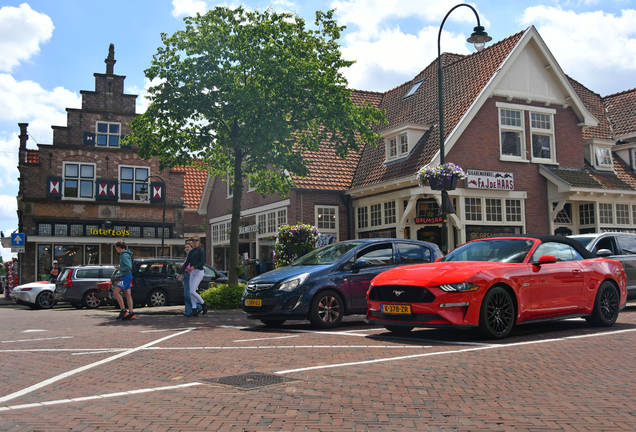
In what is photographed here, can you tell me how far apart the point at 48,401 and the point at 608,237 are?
12.8 meters

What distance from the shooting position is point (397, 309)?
903 centimetres

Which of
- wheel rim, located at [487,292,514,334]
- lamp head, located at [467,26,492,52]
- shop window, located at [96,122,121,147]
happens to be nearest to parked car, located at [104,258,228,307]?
lamp head, located at [467,26,492,52]

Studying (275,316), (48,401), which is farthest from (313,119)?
(48,401)

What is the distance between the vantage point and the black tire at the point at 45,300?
21.7m

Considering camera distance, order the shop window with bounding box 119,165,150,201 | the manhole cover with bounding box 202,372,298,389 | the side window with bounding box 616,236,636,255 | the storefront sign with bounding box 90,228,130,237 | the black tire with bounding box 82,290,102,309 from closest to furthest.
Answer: the manhole cover with bounding box 202,372,298,389 → the side window with bounding box 616,236,636,255 → the black tire with bounding box 82,290,102,309 → the storefront sign with bounding box 90,228,130,237 → the shop window with bounding box 119,165,150,201

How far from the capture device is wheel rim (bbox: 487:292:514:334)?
8.78 m

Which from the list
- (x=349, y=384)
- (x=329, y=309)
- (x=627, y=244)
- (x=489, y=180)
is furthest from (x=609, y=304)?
(x=489, y=180)

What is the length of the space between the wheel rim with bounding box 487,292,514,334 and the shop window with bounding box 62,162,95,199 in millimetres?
32617

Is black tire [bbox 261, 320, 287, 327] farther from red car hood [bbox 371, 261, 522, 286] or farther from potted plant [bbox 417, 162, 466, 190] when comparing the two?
potted plant [bbox 417, 162, 466, 190]

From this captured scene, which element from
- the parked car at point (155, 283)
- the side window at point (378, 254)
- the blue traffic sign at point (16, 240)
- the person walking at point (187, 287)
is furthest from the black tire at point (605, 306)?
the blue traffic sign at point (16, 240)

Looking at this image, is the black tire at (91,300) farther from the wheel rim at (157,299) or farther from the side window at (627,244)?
the side window at (627,244)

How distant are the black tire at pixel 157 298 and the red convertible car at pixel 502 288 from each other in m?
11.2

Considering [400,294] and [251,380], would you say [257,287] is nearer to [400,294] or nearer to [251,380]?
[400,294]

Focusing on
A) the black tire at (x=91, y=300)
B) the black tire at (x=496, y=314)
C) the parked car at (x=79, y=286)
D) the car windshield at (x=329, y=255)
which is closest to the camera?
the black tire at (x=496, y=314)
